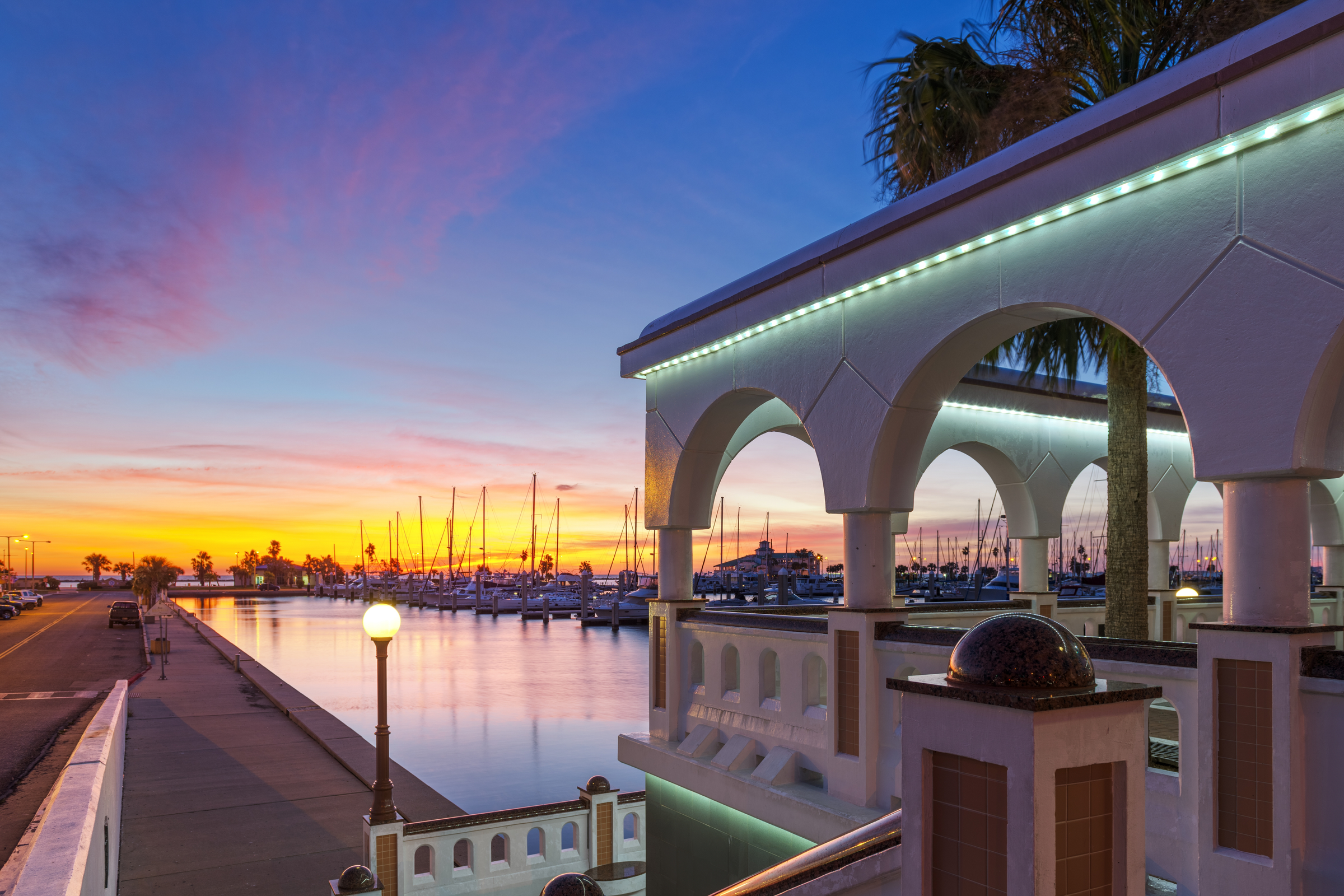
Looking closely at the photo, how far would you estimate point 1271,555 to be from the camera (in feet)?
14.9

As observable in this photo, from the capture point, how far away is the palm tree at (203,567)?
17388 cm

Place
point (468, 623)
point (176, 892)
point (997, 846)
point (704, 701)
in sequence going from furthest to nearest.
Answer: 1. point (468, 623)
2. point (176, 892)
3. point (704, 701)
4. point (997, 846)

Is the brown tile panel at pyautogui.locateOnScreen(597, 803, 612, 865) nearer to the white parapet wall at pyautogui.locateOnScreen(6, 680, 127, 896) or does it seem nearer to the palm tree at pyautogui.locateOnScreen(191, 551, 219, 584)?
the white parapet wall at pyautogui.locateOnScreen(6, 680, 127, 896)

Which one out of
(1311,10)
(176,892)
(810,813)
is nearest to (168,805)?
(176,892)

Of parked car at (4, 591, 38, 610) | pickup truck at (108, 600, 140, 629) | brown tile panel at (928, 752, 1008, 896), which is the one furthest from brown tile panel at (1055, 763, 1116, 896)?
parked car at (4, 591, 38, 610)

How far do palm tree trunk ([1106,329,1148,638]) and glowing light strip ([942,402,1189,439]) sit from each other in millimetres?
2327

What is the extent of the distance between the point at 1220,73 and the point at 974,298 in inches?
77.0

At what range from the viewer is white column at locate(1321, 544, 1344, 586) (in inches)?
539

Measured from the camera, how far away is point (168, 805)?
42.0ft

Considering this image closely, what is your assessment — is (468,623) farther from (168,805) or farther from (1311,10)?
(1311,10)

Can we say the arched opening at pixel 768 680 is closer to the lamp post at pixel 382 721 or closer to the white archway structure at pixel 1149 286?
the white archway structure at pixel 1149 286

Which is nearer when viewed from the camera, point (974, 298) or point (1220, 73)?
point (1220, 73)

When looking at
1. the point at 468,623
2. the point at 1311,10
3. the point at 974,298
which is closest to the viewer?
the point at 1311,10

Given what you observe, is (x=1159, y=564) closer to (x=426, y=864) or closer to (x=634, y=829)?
(x=634, y=829)
